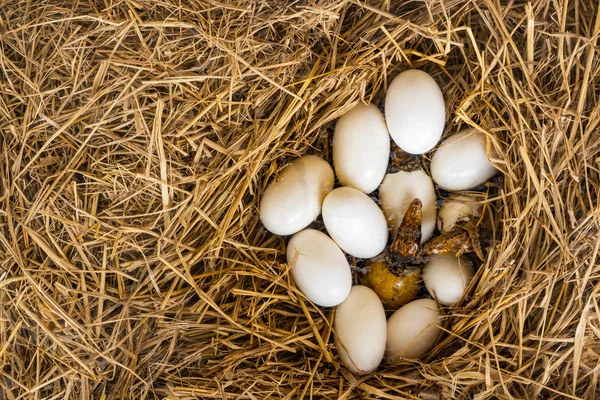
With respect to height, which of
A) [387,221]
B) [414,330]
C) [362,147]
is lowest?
[414,330]

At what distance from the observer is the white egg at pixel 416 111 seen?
108cm

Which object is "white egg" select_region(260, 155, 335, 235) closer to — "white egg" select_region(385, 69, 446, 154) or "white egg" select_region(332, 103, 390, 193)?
"white egg" select_region(332, 103, 390, 193)

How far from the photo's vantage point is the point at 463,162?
1.12 metres

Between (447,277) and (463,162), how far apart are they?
23cm

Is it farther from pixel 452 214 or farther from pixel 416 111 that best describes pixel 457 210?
pixel 416 111

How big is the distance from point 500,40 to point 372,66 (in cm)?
25

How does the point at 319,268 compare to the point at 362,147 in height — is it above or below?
below

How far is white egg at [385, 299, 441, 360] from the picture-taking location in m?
1.12

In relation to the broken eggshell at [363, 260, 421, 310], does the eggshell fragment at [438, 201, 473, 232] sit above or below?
above

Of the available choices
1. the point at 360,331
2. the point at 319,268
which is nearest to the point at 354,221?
the point at 319,268

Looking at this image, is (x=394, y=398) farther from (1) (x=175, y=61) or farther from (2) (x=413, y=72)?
(1) (x=175, y=61)

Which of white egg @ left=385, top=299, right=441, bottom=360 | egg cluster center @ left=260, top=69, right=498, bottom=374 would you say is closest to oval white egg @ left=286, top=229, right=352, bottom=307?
egg cluster center @ left=260, top=69, right=498, bottom=374

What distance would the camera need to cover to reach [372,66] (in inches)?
43.6

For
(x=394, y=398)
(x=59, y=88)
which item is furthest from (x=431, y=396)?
(x=59, y=88)
